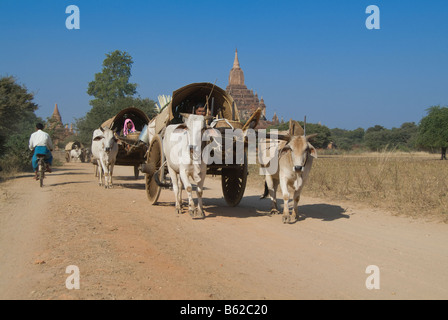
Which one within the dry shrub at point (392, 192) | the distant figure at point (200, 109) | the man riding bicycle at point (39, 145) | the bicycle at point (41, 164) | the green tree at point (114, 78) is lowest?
the dry shrub at point (392, 192)

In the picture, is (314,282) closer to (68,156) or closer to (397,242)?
(397,242)

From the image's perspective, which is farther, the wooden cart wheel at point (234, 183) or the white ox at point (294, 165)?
the wooden cart wheel at point (234, 183)

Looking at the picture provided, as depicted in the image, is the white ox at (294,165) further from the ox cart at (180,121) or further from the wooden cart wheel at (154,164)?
the wooden cart wheel at (154,164)

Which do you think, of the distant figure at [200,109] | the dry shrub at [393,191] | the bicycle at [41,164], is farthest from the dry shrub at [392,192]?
the bicycle at [41,164]

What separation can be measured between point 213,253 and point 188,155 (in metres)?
2.68

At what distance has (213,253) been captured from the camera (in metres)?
5.13

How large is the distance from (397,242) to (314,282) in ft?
7.41

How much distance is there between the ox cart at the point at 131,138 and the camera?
11.7 m

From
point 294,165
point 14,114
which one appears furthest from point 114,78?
point 294,165

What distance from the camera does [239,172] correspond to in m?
8.40

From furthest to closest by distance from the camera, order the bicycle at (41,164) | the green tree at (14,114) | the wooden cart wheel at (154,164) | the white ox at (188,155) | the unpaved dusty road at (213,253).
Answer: the green tree at (14,114)
the bicycle at (41,164)
the wooden cart wheel at (154,164)
the white ox at (188,155)
the unpaved dusty road at (213,253)

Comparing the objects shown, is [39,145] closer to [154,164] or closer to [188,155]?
[154,164]

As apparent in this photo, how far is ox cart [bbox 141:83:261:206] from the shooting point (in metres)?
8.37
